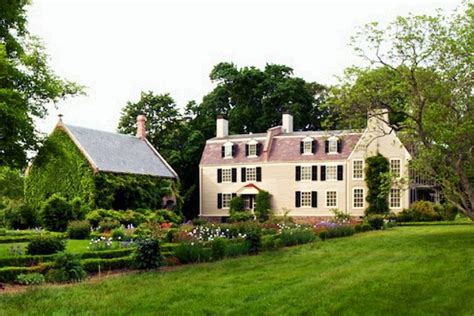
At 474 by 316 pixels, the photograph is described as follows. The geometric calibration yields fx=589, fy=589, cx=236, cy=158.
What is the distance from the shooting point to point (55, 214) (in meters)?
31.6

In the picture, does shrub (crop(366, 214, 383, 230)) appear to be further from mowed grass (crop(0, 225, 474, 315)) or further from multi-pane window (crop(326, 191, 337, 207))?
multi-pane window (crop(326, 191, 337, 207))

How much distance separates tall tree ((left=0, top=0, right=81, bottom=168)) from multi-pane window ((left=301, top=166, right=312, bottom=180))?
25973mm

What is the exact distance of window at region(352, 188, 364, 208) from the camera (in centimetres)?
4419

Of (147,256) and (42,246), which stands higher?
(42,246)

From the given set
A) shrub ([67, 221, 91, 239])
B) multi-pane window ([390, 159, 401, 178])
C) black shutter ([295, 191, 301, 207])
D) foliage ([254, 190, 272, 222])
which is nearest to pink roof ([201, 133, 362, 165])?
black shutter ([295, 191, 301, 207])

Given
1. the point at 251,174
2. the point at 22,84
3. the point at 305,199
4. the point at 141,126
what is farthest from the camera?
the point at 141,126

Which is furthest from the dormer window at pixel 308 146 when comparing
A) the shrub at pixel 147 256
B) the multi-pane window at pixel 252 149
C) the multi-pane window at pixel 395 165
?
the shrub at pixel 147 256

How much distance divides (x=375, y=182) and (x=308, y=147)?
21.4ft

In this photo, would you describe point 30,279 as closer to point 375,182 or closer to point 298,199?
point 375,182

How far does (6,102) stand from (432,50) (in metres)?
13.7

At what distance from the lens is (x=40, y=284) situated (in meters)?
13.6

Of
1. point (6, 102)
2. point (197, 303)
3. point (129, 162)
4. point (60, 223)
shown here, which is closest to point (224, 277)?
point (197, 303)

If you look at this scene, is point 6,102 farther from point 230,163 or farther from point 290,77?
point 290,77

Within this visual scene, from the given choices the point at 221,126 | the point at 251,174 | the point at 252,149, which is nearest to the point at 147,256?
the point at 251,174
